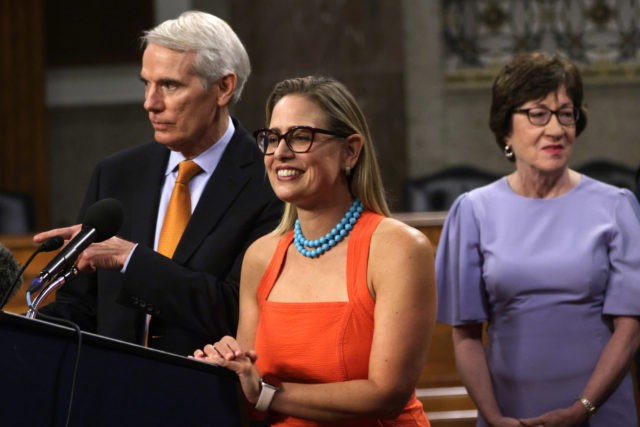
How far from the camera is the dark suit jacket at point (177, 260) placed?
94.8 inches

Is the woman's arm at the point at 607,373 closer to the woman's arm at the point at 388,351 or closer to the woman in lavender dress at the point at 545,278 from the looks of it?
the woman in lavender dress at the point at 545,278

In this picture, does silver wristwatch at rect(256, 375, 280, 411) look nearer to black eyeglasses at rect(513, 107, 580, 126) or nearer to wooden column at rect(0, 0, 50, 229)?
black eyeglasses at rect(513, 107, 580, 126)

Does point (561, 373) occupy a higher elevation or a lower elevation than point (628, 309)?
lower

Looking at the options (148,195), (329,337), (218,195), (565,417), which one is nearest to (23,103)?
(148,195)

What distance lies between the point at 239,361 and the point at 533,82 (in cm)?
118

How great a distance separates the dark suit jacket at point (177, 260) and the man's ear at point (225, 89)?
9 cm

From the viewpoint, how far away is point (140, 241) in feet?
8.51

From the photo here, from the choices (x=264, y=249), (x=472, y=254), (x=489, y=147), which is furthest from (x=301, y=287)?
(x=489, y=147)

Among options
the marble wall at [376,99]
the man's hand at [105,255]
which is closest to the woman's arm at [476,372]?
the man's hand at [105,255]

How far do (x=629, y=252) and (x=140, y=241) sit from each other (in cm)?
119

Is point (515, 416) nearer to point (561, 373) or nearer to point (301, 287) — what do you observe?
point (561, 373)

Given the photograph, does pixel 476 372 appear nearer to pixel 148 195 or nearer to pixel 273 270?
pixel 273 270

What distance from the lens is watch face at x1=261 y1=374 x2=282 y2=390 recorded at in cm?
203

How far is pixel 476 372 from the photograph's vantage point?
2721 mm
